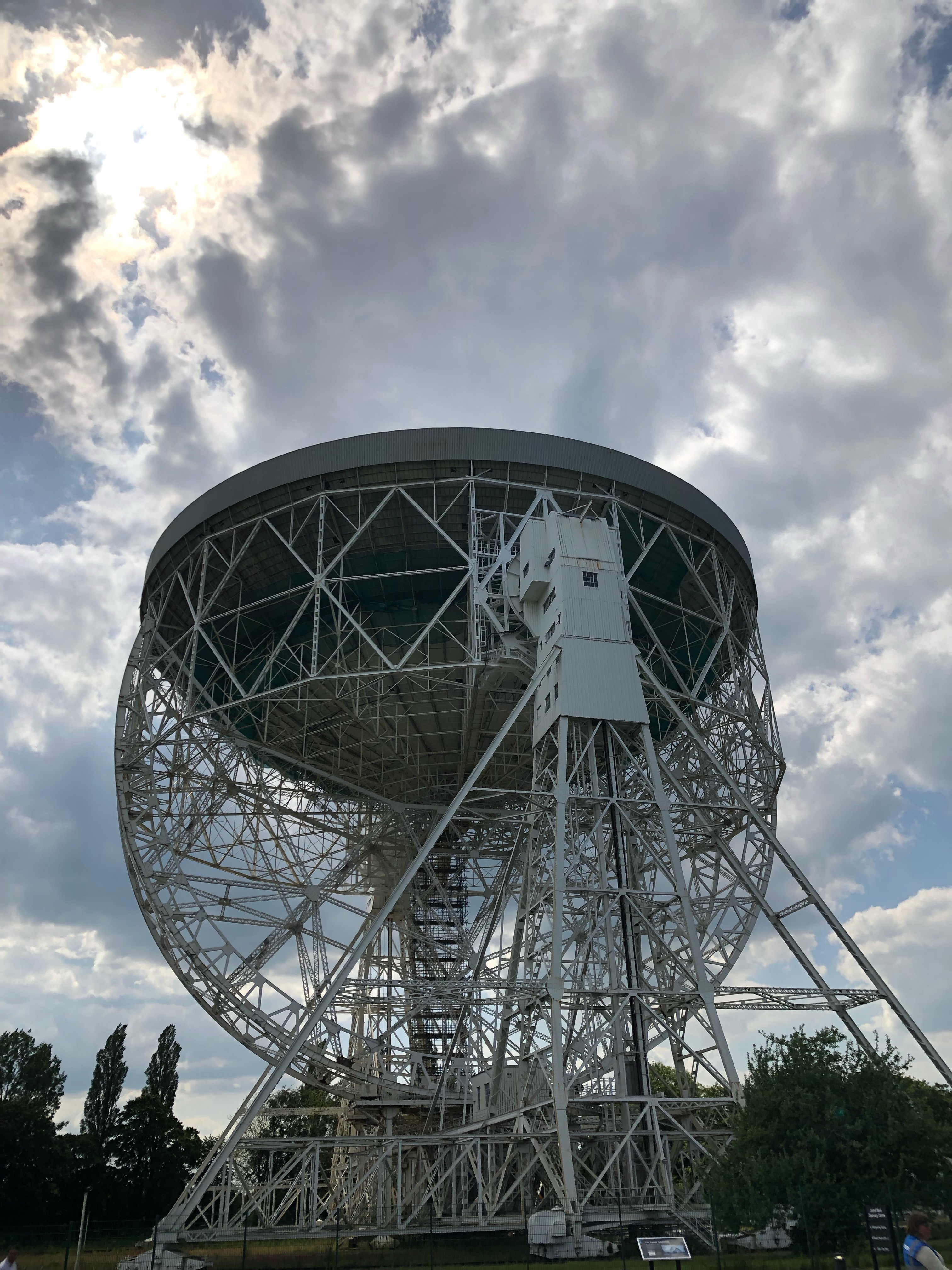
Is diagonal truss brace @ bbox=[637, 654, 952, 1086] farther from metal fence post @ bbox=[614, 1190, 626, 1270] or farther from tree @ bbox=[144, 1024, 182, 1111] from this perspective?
tree @ bbox=[144, 1024, 182, 1111]

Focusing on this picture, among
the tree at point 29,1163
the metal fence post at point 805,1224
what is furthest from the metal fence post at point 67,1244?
the tree at point 29,1163

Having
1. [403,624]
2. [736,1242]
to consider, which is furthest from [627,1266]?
[403,624]

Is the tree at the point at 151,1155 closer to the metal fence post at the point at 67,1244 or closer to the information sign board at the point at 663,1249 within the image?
the metal fence post at the point at 67,1244

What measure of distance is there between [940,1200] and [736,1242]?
3.47 m

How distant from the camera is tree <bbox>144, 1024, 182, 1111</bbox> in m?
Result: 53.2

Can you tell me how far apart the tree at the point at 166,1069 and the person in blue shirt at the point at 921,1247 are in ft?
172

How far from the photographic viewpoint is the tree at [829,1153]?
50.8 ft

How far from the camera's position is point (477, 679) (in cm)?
2530

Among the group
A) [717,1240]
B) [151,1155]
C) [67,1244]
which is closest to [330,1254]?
[67,1244]

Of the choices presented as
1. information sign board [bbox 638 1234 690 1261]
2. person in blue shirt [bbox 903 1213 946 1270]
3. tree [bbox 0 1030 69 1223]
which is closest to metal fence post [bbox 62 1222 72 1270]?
information sign board [bbox 638 1234 690 1261]

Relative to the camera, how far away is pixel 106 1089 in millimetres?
49375

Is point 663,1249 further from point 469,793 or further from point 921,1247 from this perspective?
point 469,793

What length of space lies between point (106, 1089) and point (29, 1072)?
4.38 meters

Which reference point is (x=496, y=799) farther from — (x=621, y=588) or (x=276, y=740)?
(x=621, y=588)
